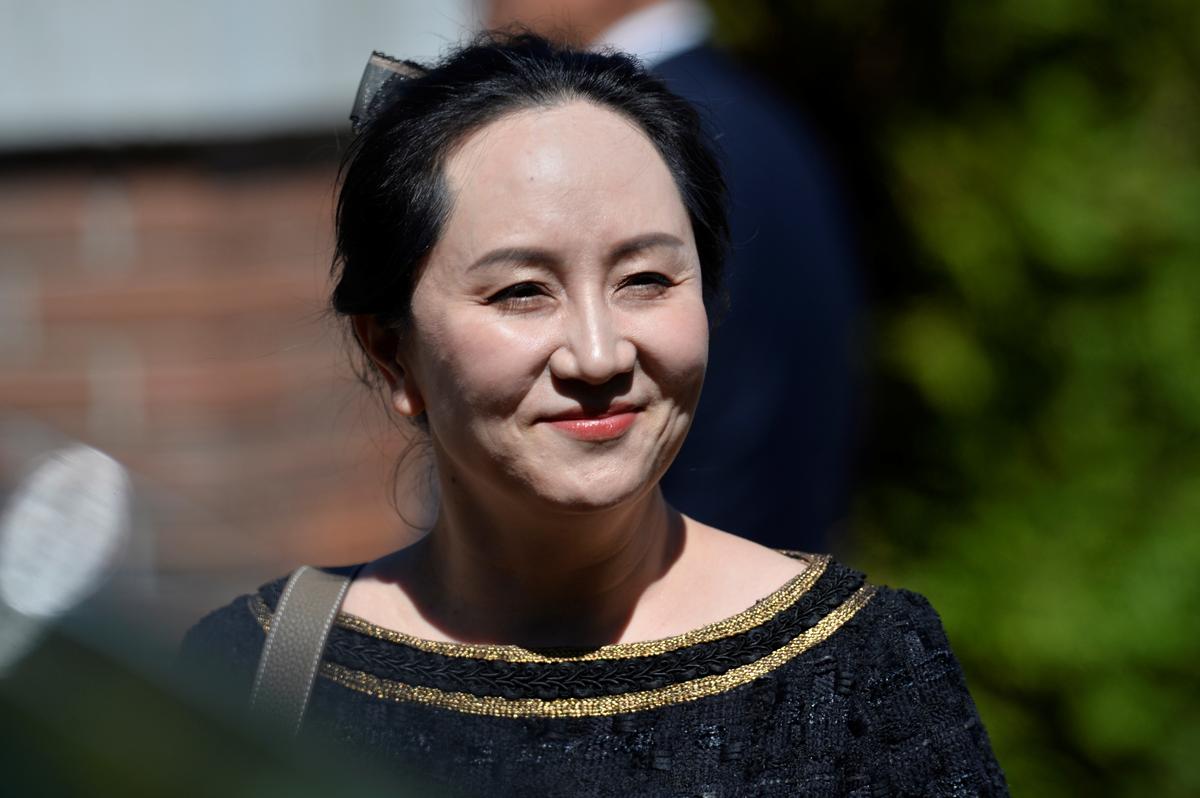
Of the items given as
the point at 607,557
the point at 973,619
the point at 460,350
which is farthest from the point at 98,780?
the point at 973,619

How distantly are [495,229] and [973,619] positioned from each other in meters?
2.33

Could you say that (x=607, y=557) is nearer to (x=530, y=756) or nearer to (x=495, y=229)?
(x=530, y=756)

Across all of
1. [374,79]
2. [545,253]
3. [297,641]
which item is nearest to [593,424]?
[545,253]

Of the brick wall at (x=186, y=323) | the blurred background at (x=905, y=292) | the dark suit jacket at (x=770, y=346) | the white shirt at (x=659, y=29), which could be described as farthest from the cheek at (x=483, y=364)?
the brick wall at (x=186, y=323)

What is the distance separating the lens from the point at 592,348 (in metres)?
1.76

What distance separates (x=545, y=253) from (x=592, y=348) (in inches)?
4.7

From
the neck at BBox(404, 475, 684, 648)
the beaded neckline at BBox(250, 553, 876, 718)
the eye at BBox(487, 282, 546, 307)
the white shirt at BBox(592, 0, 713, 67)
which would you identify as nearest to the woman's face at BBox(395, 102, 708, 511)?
the eye at BBox(487, 282, 546, 307)

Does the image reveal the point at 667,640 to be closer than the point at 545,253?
No

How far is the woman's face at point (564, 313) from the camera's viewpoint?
1.78m

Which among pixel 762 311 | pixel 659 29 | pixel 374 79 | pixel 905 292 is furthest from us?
pixel 905 292

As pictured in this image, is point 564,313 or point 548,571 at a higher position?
point 564,313

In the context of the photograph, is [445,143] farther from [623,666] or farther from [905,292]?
[905,292]

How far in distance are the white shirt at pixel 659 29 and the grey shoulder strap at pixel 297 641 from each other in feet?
4.52

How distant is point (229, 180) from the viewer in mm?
4504
